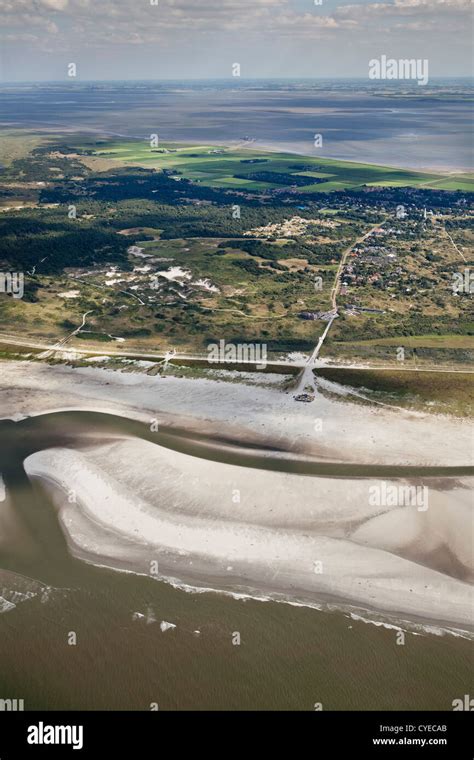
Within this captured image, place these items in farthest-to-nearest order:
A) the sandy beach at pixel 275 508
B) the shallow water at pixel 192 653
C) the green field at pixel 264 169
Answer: the green field at pixel 264 169 < the sandy beach at pixel 275 508 < the shallow water at pixel 192 653

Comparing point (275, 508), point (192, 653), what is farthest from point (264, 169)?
point (192, 653)

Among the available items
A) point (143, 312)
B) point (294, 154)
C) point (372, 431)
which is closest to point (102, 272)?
point (143, 312)

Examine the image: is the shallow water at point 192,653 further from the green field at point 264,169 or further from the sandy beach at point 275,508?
the green field at point 264,169

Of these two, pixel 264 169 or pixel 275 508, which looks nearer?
pixel 275 508

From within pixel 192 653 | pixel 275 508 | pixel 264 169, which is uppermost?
pixel 264 169

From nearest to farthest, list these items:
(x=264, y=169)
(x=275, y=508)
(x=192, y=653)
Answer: (x=192, y=653) < (x=275, y=508) < (x=264, y=169)

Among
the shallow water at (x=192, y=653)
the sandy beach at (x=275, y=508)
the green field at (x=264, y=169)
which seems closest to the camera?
the shallow water at (x=192, y=653)

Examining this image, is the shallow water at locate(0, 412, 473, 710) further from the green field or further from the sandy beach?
the green field

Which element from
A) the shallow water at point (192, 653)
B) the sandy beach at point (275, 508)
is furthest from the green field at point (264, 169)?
the shallow water at point (192, 653)

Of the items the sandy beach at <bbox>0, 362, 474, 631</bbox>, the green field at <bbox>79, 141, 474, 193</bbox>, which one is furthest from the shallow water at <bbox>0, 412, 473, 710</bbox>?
the green field at <bbox>79, 141, 474, 193</bbox>

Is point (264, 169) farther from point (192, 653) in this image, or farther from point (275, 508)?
point (192, 653)
